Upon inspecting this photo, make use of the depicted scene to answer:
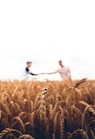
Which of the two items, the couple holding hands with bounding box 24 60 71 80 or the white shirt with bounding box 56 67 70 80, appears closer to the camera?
the couple holding hands with bounding box 24 60 71 80

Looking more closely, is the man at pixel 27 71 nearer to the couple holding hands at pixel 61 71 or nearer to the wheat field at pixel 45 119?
the couple holding hands at pixel 61 71

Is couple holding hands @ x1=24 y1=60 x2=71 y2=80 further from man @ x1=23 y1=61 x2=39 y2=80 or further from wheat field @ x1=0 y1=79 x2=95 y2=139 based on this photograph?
wheat field @ x1=0 y1=79 x2=95 y2=139

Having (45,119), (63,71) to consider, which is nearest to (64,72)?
(63,71)

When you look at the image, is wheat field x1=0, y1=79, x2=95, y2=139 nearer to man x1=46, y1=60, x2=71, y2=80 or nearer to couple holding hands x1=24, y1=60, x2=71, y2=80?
couple holding hands x1=24, y1=60, x2=71, y2=80

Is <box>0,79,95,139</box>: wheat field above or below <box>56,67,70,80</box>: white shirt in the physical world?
below

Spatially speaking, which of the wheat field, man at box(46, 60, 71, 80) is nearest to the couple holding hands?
man at box(46, 60, 71, 80)

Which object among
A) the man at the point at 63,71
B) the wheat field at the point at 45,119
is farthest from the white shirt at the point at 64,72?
the wheat field at the point at 45,119

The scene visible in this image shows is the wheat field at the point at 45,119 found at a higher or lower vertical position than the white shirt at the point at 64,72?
lower

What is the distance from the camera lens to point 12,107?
350cm

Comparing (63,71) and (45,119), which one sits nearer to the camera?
(45,119)

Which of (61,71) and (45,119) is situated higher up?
(61,71)

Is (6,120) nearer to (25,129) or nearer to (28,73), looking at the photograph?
(25,129)

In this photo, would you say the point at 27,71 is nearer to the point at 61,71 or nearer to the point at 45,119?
the point at 61,71

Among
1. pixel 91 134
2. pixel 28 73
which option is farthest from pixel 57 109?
pixel 28 73
